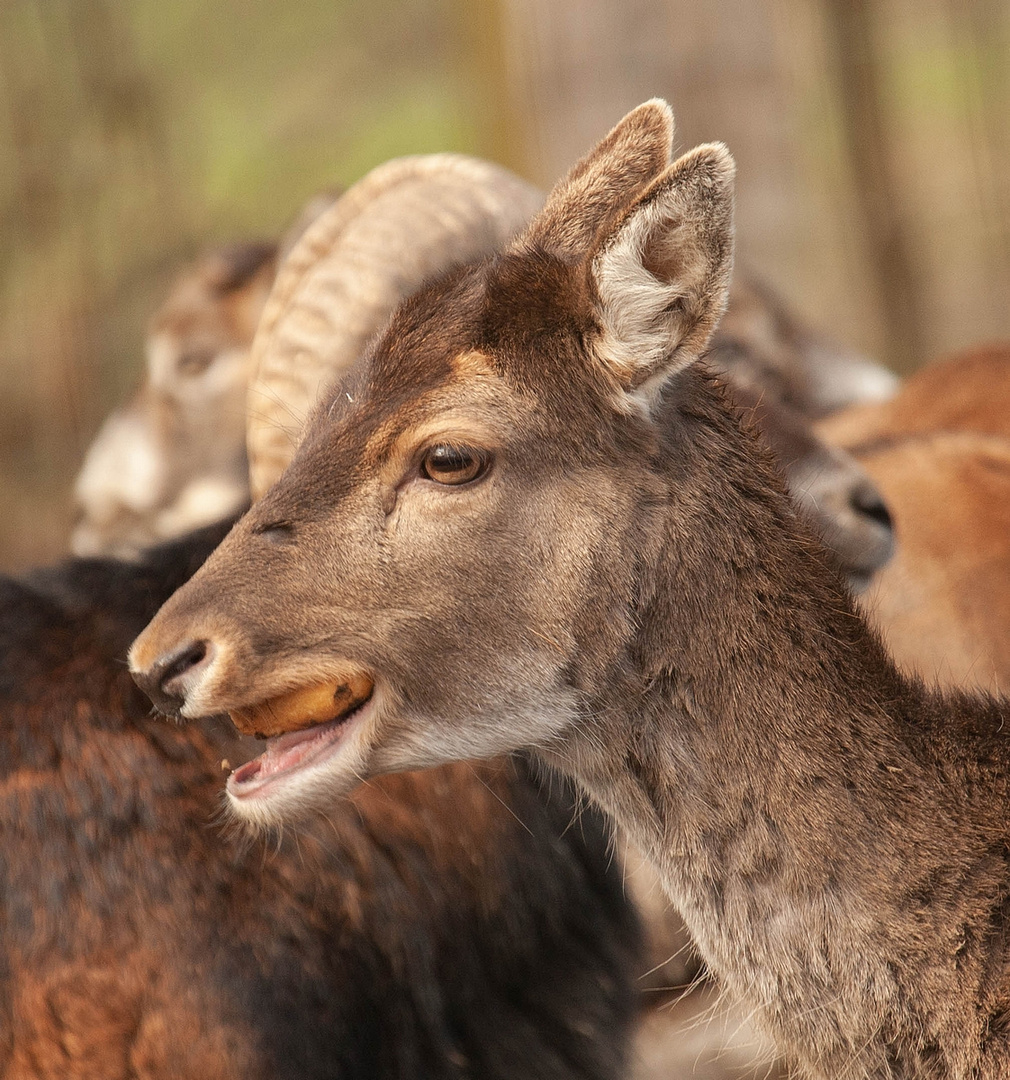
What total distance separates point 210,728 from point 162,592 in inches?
18.6

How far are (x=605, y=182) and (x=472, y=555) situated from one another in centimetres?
92

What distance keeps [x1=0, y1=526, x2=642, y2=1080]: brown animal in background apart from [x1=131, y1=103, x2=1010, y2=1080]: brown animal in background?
1.88 ft

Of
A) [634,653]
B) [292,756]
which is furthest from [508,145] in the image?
[292,756]

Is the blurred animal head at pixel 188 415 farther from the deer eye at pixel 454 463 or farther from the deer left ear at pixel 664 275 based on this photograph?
the deer left ear at pixel 664 275

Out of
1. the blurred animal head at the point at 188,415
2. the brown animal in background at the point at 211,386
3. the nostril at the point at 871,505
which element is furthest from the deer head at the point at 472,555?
the blurred animal head at the point at 188,415

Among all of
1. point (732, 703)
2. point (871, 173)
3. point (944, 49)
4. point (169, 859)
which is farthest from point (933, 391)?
point (944, 49)

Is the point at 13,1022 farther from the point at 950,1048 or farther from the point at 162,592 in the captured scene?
the point at 950,1048

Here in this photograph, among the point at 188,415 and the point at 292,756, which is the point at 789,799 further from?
the point at 188,415

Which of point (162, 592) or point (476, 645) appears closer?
point (476, 645)

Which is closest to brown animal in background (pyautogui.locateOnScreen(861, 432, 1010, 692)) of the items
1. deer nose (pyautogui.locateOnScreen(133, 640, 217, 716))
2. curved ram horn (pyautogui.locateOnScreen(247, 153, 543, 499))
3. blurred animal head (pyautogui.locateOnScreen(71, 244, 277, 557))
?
curved ram horn (pyautogui.locateOnScreen(247, 153, 543, 499))

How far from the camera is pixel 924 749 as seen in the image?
2.99 metres

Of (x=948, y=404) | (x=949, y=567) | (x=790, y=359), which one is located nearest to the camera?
(x=949, y=567)

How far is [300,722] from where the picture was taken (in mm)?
2953

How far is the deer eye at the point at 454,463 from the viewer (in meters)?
2.87
